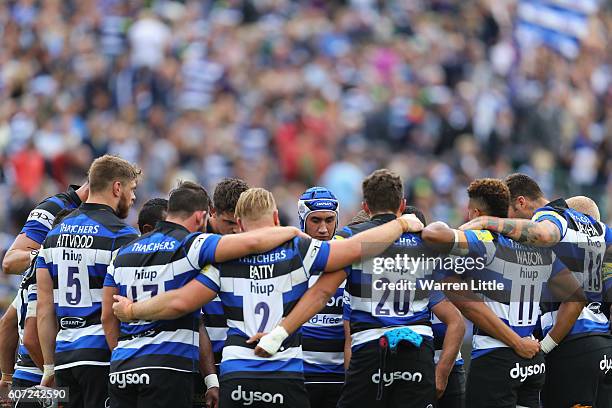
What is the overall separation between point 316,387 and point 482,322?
1.50 meters

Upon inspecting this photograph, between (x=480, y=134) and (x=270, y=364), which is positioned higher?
(x=480, y=134)

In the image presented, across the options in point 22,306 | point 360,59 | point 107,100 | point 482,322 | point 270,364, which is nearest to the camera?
point 270,364

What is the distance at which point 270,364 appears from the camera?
8156 millimetres

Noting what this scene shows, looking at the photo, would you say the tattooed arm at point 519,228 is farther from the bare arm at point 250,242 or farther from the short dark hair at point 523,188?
the bare arm at point 250,242

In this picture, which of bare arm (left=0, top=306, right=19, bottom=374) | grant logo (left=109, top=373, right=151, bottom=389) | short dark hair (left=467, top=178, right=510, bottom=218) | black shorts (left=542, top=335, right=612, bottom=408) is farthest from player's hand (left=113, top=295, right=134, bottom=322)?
black shorts (left=542, top=335, right=612, bottom=408)

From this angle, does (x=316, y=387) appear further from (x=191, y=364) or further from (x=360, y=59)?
(x=360, y=59)

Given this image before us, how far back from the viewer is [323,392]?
943cm

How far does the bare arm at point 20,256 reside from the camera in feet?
32.1

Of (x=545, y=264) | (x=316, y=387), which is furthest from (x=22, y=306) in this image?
(x=545, y=264)

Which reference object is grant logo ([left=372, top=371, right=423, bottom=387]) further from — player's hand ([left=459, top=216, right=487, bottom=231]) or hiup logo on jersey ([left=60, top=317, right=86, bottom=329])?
hiup logo on jersey ([left=60, top=317, right=86, bottom=329])

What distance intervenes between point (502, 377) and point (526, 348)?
0.97 feet

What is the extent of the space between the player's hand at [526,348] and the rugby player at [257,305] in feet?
5.33

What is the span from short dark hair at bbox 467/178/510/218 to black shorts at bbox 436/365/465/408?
1399 mm

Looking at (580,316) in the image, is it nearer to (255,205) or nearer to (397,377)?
(397,377)
